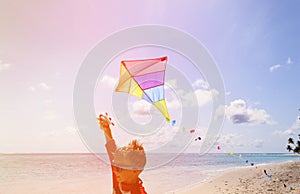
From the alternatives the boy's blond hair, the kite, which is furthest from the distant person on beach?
the kite

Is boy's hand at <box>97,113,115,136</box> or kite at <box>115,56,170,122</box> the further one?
kite at <box>115,56,170,122</box>

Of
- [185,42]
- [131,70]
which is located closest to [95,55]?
[131,70]

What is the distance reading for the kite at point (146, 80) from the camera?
20.2 feet

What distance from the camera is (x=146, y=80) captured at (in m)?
6.75

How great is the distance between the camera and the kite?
6.16m

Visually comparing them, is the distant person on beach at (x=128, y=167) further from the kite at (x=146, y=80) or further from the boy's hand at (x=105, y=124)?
the kite at (x=146, y=80)

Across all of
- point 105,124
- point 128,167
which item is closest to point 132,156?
point 128,167

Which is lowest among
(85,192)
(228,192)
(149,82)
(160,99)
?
(228,192)

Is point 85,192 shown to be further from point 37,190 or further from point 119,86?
point 119,86

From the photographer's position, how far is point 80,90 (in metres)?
4.25

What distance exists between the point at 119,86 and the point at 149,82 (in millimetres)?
940

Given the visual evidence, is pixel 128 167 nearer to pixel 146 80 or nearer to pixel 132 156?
pixel 132 156

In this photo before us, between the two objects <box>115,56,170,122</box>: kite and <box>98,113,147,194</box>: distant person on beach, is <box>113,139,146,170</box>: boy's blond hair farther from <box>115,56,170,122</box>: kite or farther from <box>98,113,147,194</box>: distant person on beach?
<box>115,56,170,122</box>: kite

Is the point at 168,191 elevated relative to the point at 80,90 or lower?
lower
